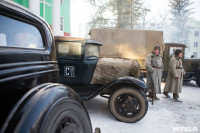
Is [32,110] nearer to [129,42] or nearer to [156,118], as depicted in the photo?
[156,118]

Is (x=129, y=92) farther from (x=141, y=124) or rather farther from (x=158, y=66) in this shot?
(x=158, y=66)

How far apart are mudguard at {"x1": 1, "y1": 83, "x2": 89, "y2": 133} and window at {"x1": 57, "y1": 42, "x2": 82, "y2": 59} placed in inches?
100

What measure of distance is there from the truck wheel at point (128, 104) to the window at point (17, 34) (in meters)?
2.20

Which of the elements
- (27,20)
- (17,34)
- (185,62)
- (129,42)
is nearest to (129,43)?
(129,42)

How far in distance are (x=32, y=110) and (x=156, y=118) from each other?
10.2 feet

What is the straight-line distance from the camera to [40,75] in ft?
3.85

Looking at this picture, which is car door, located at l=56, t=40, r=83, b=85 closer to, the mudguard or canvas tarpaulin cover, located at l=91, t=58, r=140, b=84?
canvas tarpaulin cover, located at l=91, t=58, r=140, b=84

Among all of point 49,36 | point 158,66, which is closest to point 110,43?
point 158,66

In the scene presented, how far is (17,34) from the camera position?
996 millimetres

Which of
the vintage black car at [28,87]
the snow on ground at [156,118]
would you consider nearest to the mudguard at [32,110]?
the vintage black car at [28,87]

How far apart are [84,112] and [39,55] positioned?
0.63 m

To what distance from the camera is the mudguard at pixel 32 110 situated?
2.44 ft

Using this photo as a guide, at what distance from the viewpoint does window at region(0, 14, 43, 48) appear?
0.89 m

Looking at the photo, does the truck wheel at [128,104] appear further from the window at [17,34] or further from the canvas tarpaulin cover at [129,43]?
the canvas tarpaulin cover at [129,43]
